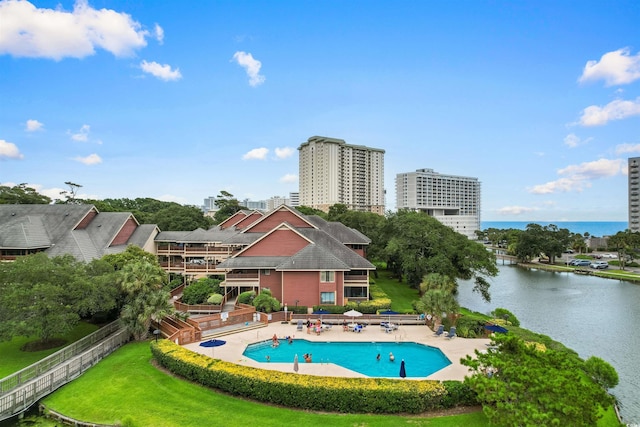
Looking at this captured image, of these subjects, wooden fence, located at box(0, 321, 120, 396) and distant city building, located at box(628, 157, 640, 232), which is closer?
wooden fence, located at box(0, 321, 120, 396)

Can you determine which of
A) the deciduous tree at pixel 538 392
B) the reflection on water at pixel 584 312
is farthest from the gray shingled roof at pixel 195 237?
the deciduous tree at pixel 538 392

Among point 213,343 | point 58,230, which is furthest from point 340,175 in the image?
point 213,343

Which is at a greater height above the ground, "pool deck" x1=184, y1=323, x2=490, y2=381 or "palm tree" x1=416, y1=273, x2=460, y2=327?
"palm tree" x1=416, y1=273, x2=460, y2=327

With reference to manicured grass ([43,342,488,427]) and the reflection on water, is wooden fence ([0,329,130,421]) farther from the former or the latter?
the reflection on water

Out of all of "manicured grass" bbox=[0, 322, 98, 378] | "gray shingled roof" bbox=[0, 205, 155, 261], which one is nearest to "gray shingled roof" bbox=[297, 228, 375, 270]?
"manicured grass" bbox=[0, 322, 98, 378]

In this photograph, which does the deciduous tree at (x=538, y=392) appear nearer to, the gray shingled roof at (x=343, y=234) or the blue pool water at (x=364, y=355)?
the blue pool water at (x=364, y=355)

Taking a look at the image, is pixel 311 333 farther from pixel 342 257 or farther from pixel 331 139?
pixel 331 139

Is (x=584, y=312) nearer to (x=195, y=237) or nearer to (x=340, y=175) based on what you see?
(x=195, y=237)
